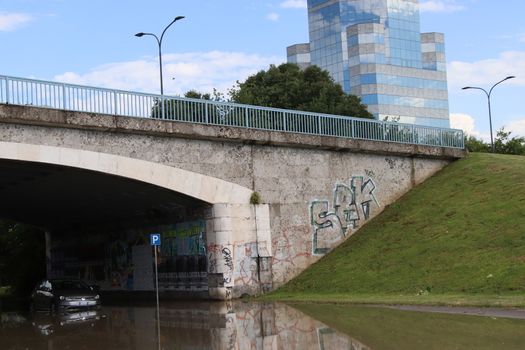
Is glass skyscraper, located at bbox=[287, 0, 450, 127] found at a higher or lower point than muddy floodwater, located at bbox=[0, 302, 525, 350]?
higher

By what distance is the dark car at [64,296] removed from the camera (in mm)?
26297

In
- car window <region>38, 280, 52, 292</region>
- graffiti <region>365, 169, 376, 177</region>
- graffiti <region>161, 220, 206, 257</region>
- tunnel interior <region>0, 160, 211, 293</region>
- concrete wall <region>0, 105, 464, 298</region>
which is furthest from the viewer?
graffiti <region>365, 169, 376, 177</region>

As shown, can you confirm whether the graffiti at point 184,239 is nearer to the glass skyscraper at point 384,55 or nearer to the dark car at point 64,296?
the dark car at point 64,296

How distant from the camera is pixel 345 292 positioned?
78.6 feet

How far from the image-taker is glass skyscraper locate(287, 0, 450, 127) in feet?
420

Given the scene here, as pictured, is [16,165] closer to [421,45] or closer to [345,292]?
[345,292]

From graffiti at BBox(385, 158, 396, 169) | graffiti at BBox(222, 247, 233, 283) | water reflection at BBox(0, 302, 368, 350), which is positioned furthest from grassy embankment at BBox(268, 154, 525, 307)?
water reflection at BBox(0, 302, 368, 350)

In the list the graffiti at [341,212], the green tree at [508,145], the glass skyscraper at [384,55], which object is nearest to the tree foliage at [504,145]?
the green tree at [508,145]

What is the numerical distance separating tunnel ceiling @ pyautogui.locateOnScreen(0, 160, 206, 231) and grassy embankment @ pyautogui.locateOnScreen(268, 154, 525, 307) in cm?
606

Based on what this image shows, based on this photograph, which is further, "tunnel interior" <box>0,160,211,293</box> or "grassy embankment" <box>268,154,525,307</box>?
"tunnel interior" <box>0,160,211,293</box>

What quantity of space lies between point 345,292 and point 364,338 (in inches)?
423

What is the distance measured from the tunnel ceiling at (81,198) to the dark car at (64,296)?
3.80 meters

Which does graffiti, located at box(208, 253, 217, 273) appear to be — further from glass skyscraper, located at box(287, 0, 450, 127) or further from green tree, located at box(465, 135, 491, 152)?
glass skyscraper, located at box(287, 0, 450, 127)

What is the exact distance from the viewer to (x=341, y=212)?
3066 centimetres
